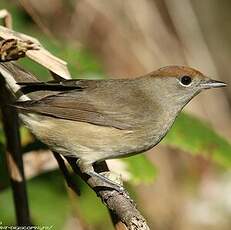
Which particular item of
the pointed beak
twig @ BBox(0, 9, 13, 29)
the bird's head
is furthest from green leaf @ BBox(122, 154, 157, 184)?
twig @ BBox(0, 9, 13, 29)

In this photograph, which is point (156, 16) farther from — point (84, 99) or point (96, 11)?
point (84, 99)

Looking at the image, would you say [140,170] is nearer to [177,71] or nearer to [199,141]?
[199,141]

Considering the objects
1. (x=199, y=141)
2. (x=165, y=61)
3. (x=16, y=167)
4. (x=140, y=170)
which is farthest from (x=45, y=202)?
(x=165, y=61)

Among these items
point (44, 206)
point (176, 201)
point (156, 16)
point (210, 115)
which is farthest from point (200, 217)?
point (44, 206)

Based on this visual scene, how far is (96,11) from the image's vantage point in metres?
8.22

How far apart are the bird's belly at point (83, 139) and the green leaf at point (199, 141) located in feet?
0.48

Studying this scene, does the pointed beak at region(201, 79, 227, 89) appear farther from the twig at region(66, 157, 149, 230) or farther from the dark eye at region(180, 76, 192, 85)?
the twig at region(66, 157, 149, 230)

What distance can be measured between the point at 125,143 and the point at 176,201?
4535 millimetres

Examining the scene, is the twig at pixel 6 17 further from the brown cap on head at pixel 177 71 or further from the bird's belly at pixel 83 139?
the brown cap on head at pixel 177 71

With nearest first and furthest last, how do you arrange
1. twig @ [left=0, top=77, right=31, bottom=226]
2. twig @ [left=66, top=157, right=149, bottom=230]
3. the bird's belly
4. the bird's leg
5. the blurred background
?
twig @ [left=66, top=157, right=149, bottom=230] < twig @ [left=0, top=77, right=31, bottom=226] < the bird's leg < the bird's belly < the blurred background

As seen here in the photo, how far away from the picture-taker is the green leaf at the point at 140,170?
399 cm

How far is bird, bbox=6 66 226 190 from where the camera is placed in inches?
160

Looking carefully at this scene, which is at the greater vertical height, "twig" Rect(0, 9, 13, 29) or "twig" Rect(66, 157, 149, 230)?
"twig" Rect(0, 9, 13, 29)

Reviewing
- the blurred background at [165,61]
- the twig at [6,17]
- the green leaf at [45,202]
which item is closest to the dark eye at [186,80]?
the green leaf at [45,202]
